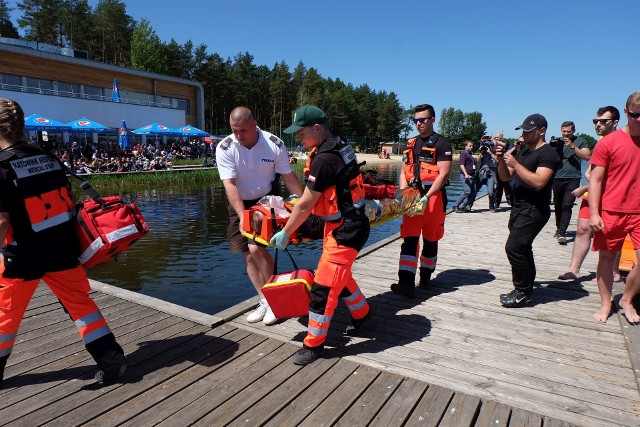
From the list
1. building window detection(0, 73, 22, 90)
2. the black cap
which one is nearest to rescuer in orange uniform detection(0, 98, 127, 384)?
the black cap

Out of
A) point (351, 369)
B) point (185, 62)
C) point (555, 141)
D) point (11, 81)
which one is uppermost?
point (185, 62)

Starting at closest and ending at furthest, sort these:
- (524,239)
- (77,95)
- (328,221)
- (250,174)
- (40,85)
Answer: (328,221) < (250,174) < (524,239) < (40,85) < (77,95)

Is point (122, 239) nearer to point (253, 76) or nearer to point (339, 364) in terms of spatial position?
point (339, 364)

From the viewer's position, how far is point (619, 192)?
371 centimetres

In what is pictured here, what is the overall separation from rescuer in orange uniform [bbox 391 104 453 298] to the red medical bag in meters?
2.85

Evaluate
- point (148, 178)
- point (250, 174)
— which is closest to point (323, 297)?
point (250, 174)

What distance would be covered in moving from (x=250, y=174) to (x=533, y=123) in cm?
279

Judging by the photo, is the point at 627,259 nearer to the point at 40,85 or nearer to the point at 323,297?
the point at 323,297

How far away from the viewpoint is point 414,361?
10.9ft

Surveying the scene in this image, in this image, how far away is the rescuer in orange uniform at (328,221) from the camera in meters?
3.24

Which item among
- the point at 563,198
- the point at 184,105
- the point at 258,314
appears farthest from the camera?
the point at 184,105

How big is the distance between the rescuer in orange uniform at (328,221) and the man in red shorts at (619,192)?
7.37 ft

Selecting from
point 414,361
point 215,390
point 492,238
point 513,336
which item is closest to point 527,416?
point 414,361

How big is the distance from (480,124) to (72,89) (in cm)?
14464
